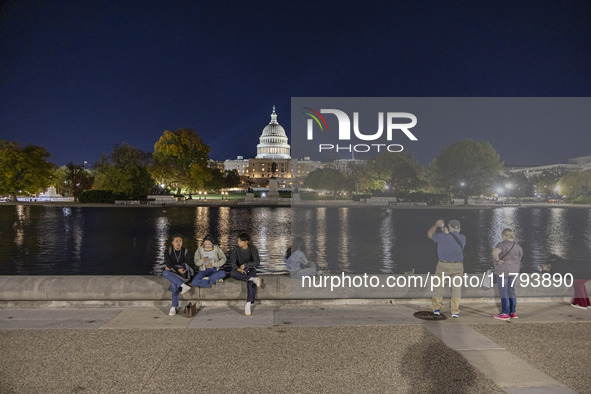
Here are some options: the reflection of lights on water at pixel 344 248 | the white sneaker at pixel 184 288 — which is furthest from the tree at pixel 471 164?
the white sneaker at pixel 184 288

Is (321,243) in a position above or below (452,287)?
below

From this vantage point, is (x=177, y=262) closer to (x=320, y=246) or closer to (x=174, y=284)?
(x=174, y=284)

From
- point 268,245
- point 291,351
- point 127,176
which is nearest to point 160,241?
point 268,245

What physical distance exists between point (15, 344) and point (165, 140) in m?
72.0

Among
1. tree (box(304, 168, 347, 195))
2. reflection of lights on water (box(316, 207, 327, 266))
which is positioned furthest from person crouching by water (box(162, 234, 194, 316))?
tree (box(304, 168, 347, 195))

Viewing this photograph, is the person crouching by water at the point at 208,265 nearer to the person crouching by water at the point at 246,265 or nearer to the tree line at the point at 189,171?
the person crouching by water at the point at 246,265

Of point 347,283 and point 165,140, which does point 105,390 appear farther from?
point 165,140

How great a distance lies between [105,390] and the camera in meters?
5.83

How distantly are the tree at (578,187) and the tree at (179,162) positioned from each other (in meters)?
69.0

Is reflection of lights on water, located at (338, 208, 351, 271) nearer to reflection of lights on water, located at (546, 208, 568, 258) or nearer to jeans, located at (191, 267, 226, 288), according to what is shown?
jeans, located at (191, 267, 226, 288)

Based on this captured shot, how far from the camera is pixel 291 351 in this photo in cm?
713

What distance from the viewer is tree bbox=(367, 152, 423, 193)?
278 feet

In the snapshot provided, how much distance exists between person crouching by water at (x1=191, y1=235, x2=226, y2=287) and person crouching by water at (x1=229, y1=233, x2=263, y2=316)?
0.28m

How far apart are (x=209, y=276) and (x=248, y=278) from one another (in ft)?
2.93
